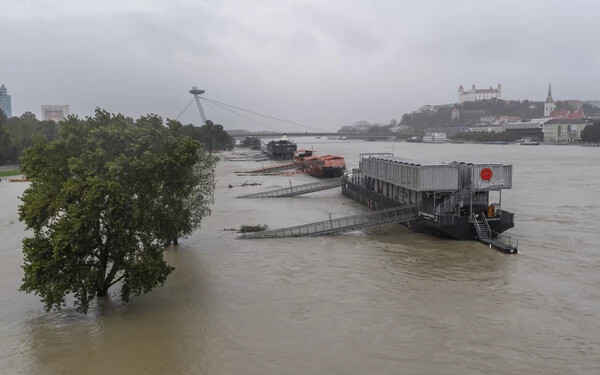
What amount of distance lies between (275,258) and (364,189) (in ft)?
67.1

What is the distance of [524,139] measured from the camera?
186625 mm

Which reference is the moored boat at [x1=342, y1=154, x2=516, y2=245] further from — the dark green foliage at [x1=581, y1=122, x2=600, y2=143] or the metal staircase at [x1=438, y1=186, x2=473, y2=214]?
the dark green foliage at [x1=581, y1=122, x2=600, y2=143]

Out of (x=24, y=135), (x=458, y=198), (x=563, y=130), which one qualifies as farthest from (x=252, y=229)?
(x=563, y=130)

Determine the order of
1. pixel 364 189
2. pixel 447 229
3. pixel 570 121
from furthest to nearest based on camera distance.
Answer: pixel 570 121
pixel 364 189
pixel 447 229

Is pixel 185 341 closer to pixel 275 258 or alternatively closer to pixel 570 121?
pixel 275 258

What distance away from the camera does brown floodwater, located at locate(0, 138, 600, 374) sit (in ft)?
49.2

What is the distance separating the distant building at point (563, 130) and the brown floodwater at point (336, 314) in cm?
16019

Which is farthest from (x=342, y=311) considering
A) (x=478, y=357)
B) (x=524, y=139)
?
(x=524, y=139)

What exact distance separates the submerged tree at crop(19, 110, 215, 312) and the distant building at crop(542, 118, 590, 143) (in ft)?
589

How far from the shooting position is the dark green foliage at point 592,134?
483 ft

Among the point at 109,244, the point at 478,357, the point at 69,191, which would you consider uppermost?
the point at 69,191

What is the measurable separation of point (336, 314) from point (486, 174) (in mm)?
15554

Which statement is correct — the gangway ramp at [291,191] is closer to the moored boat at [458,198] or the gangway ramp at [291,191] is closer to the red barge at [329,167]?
the red barge at [329,167]

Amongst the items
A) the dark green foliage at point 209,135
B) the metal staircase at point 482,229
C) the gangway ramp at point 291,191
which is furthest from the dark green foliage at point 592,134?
the metal staircase at point 482,229
